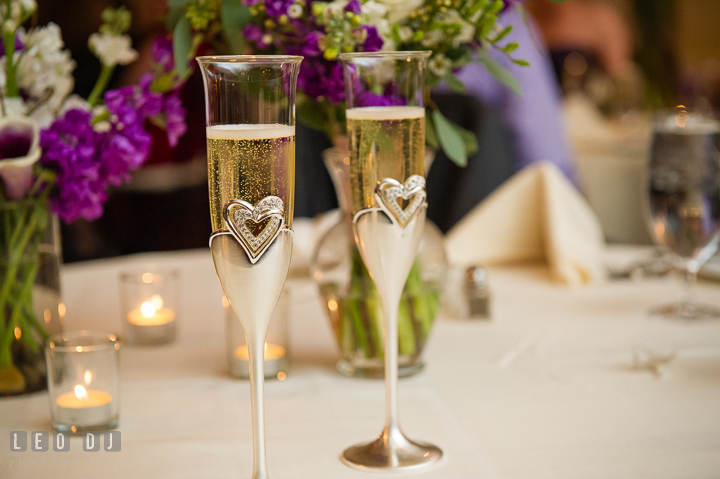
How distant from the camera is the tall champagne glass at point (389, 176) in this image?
2.32 feet

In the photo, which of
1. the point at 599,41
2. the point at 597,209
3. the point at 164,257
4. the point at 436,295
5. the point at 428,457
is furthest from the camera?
the point at 599,41

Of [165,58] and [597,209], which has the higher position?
[165,58]

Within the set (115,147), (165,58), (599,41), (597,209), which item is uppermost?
(599,41)

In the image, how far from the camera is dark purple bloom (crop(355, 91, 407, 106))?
0.71 m

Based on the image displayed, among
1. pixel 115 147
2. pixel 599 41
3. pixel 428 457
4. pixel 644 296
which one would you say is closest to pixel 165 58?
pixel 115 147

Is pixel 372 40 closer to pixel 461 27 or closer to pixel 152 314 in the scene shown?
pixel 461 27

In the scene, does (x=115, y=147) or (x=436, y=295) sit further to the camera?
→ (x=436, y=295)

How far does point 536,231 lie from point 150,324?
0.82 meters

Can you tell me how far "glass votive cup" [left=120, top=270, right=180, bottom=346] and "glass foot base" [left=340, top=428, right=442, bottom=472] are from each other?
50cm

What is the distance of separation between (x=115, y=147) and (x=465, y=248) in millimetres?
805

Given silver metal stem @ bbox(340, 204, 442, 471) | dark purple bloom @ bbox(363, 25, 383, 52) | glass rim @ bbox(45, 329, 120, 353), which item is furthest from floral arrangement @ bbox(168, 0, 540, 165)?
glass rim @ bbox(45, 329, 120, 353)

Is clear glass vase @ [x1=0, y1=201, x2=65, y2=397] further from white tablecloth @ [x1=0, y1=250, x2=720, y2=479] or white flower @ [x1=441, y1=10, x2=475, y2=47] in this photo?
white flower @ [x1=441, y1=10, x2=475, y2=47]

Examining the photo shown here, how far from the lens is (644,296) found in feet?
4.46

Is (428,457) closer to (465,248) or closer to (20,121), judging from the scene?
(20,121)
